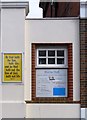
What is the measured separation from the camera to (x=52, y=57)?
426 inches

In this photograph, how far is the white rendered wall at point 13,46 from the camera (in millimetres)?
10195

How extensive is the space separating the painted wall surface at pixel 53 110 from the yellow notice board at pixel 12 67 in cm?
101

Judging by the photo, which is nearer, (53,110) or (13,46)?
(13,46)

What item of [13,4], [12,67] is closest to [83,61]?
[12,67]

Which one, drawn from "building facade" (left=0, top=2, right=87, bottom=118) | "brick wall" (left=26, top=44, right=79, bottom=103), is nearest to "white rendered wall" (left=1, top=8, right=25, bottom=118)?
"building facade" (left=0, top=2, right=87, bottom=118)

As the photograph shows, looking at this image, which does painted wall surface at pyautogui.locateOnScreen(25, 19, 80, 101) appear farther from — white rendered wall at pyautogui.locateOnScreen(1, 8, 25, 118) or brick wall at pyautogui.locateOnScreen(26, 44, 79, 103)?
white rendered wall at pyautogui.locateOnScreen(1, 8, 25, 118)

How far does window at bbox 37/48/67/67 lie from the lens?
35.4 ft

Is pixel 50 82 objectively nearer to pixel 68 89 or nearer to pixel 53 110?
pixel 68 89

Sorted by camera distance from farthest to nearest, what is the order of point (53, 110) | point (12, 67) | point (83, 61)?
point (83, 61) → point (53, 110) → point (12, 67)

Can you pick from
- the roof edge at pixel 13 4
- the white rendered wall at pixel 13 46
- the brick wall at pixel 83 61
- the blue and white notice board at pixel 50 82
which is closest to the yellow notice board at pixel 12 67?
the white rendered wall at pixel 13 46

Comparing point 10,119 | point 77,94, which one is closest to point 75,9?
point 77,94

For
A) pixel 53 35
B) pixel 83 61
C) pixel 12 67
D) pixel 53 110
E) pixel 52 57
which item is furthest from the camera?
pixel 52 57

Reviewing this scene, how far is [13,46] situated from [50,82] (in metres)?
1.69

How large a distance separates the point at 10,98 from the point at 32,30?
2307 millimetres
